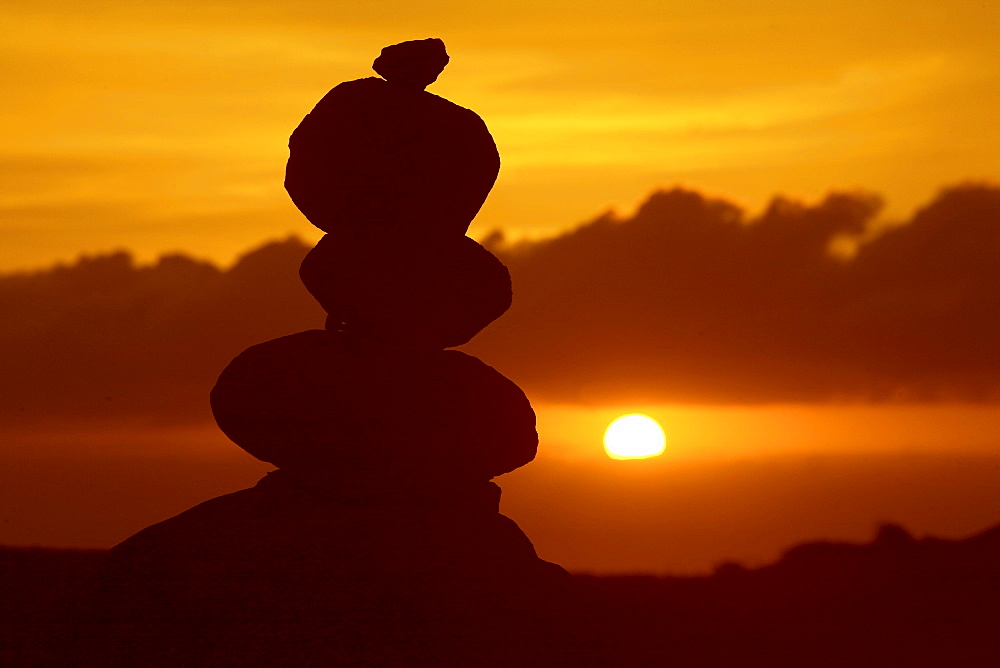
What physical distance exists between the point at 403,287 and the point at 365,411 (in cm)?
231

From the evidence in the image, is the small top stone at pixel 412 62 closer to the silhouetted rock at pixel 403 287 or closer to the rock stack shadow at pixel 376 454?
the rock stack shadow at pixel 376 454

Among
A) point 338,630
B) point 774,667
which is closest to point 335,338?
point 338,630

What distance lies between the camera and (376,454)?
2225 cm

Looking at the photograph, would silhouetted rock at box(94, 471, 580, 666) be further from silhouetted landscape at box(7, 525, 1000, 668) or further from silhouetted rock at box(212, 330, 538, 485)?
silhouetted landscape at box(7, 525, 1000, 668)

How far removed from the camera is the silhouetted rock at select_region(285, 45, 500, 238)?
22.6 metres

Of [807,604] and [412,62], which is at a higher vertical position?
[412,62]

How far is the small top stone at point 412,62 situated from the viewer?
914 inches

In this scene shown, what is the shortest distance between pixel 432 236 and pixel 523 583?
6.35 meters

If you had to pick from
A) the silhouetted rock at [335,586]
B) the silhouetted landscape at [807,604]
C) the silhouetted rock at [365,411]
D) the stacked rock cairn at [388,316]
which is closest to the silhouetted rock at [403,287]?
the stacked rock cairn at [388,316]

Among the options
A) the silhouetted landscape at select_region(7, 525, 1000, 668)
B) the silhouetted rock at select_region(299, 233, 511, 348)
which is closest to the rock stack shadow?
the silhouetted rock at select_region(299, 233, 511, 348)

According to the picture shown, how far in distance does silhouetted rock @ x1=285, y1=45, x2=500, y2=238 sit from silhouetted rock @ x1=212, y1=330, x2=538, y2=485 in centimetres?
230

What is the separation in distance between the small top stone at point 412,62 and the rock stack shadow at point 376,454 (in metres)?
0.04

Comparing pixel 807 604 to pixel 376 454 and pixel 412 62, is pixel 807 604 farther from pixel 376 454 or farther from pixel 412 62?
pixel 412 62

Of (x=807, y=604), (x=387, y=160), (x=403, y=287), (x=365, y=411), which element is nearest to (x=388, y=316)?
(x=403, y=287)
